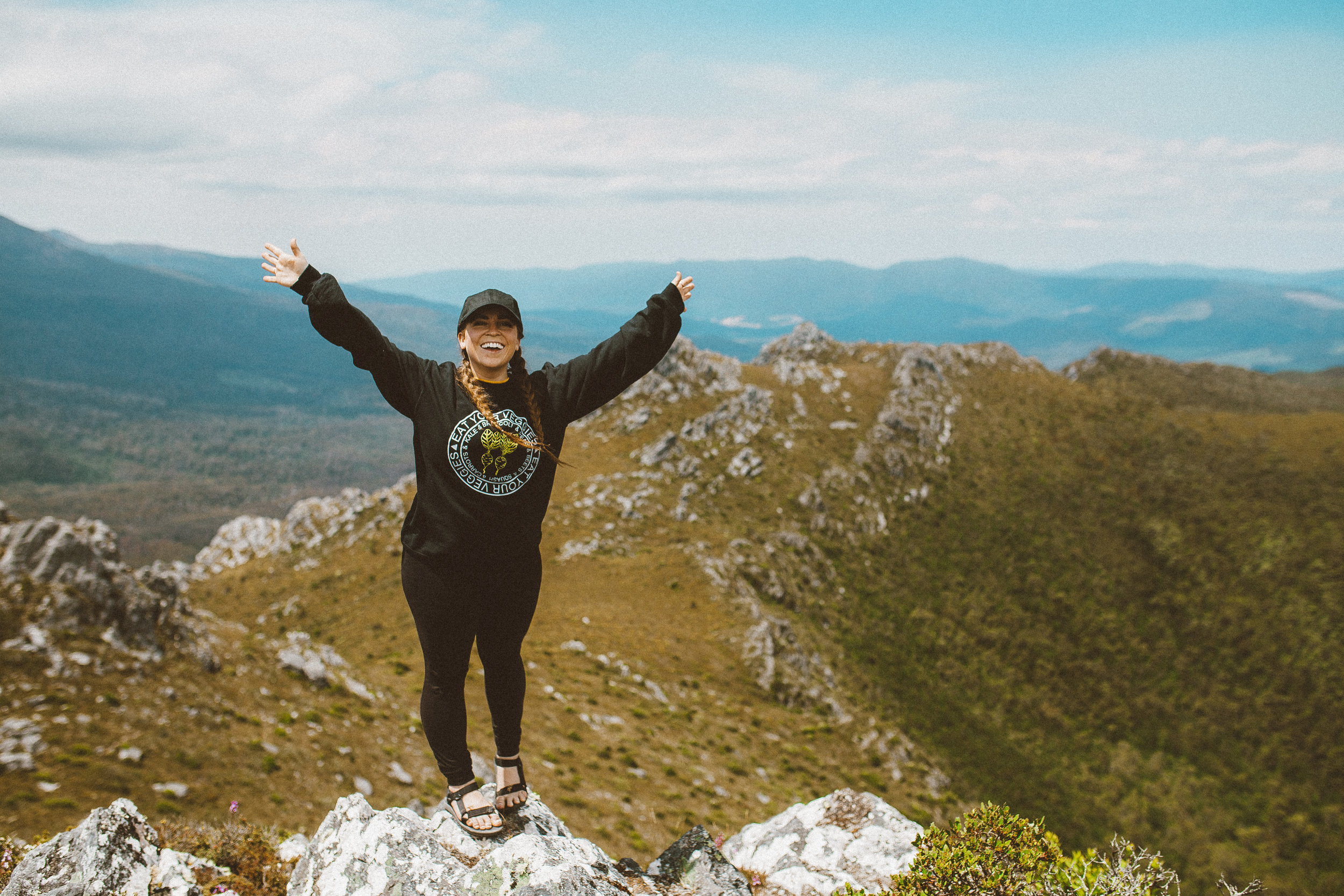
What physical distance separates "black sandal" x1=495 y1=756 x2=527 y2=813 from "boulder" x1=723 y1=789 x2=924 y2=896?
12.1ft

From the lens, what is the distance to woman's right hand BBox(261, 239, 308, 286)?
5922mm

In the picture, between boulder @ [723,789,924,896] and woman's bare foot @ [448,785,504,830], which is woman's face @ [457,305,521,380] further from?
boulder @ [723,789,924,896]

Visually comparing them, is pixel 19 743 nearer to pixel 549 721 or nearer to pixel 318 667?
pixel 318 667

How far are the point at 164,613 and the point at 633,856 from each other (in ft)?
58.9

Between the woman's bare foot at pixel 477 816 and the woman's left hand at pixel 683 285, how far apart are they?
6177mm

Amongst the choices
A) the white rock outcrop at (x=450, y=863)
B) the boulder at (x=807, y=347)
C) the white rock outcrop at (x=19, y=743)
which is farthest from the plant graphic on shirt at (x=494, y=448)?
the boulder at (x=807, y=347)

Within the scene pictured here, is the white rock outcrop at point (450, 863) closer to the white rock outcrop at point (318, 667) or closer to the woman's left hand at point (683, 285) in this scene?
the woman's left hand at point (683, 285)

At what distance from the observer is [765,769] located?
33375mm

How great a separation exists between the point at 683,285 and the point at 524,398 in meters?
2.24

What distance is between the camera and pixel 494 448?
20.8 ft

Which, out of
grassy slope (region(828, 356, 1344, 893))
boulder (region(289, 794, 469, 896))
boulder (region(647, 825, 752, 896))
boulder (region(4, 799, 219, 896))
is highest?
boulder (region(289, 794, 469, 896))

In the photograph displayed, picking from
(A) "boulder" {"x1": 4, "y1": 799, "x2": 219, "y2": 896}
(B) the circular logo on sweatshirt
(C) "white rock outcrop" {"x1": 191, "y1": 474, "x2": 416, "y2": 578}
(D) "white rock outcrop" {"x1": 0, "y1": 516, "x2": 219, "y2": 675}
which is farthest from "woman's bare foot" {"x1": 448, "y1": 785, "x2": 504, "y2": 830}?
(C) "white rock outcrop" {"x1": 191, "y1": 474, "x2": 416, "y2": 578}

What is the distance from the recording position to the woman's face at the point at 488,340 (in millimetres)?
6324

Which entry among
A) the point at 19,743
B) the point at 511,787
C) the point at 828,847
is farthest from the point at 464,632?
the point at 19,743
